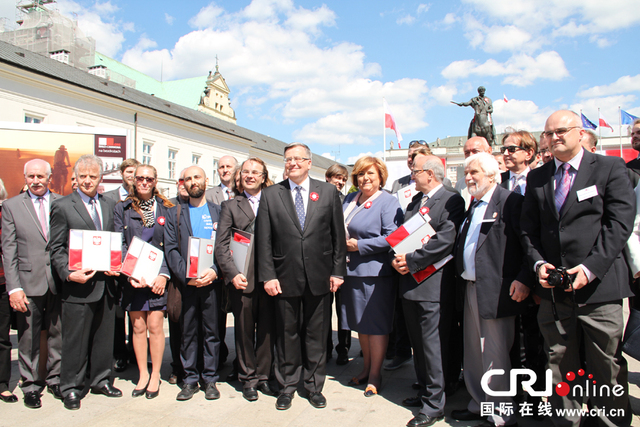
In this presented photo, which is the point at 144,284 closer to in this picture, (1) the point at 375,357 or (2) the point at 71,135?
(1) the point at 375,357

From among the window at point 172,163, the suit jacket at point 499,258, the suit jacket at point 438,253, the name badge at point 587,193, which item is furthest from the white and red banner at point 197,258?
the window at point 172,163

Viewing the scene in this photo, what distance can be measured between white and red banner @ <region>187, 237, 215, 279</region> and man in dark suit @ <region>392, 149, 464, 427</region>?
1748mm

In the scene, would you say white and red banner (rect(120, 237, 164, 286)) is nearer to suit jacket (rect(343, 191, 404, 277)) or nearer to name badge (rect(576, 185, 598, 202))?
suit jacket (rect(343, 191, 404, 277))

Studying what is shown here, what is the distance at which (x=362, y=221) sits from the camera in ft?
13.4

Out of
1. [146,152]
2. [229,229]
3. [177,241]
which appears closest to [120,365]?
[177,241]

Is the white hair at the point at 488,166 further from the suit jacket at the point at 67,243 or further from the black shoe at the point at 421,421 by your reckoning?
the suit jacket at the point at 67,243

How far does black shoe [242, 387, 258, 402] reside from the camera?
12.5ft

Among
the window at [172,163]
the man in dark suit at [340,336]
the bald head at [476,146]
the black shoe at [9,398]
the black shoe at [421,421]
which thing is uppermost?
the window at [172,163]

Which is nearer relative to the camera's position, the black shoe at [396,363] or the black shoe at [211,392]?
the black shoe at [211,392]

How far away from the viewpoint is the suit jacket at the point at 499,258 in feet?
10.3

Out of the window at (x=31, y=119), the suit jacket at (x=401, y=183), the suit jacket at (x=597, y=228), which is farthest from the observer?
the window at (x=31, y=119)

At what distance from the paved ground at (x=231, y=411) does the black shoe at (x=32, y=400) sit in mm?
42

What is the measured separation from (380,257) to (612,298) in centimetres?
182

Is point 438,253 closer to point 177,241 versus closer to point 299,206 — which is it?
point 299,206
